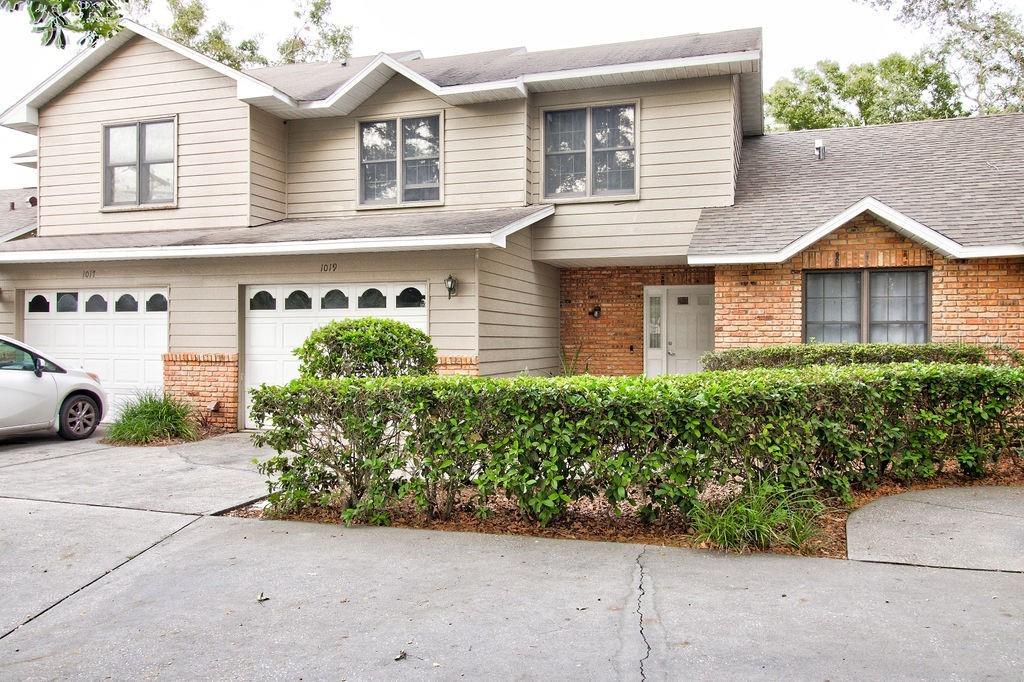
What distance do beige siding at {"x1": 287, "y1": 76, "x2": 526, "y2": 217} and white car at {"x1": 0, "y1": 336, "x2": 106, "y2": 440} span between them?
4.49 metres

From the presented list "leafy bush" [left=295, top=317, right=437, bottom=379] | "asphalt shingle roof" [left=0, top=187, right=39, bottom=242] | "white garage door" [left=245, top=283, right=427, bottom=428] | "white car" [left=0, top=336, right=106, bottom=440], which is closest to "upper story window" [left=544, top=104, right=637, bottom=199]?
"white garage door" [left=245, top=283, right=427, bottom=428]

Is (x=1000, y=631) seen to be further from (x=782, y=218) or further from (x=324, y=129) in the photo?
(x=324, y=129)

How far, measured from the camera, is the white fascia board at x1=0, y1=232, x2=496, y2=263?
1027 cm

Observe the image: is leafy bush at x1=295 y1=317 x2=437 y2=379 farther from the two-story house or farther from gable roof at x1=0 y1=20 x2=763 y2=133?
gable roof at x1=0 y1=20 x2=763 y2=133

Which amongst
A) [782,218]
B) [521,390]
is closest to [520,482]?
[521,390]

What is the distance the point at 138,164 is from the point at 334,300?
4576 millimetres

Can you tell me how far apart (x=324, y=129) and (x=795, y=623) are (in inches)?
458

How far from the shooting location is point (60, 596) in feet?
14.9

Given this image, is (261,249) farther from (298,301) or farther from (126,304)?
(126,304)

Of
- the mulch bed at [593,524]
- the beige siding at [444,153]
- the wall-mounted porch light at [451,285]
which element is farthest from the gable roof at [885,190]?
the mulch bed at [593,524]

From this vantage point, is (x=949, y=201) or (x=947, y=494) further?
(x=949, y=201)

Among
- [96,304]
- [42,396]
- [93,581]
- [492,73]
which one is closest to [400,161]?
[492,73]

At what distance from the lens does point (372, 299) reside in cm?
1148

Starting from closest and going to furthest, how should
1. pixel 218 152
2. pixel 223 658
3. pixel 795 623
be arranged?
pixel 223 658 → pixel 795 623 → pixel 218 152
